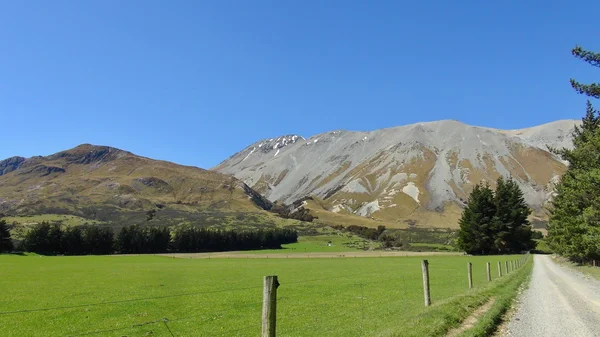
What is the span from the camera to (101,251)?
520ft

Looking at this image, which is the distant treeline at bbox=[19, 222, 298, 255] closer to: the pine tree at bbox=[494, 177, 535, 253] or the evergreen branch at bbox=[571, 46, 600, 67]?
the pine tree at bbox=[494, 177, 535, 253]

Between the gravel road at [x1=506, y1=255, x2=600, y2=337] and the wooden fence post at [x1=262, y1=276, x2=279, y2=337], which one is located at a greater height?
the wooden fence post at [x1=262, y1=276, x2=279, y2=337]

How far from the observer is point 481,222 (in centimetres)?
11238

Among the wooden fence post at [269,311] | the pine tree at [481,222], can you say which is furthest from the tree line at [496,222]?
the wooden fence post at [269,311]

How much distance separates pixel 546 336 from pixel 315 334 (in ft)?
29.3

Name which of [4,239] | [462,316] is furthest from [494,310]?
[4,239]

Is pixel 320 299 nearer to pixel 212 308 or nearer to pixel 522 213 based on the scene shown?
pixel 212 308

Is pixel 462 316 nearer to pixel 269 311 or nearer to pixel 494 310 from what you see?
pixel 494 310

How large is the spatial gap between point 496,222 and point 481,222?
3805 millimetres

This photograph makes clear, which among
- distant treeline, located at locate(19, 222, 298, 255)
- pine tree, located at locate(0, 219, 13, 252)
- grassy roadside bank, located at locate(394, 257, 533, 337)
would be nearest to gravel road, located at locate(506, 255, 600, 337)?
grassy roadside bank, located at locate(394, 257, 533, 337)

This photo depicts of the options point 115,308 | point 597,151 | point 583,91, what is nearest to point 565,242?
point 597,151

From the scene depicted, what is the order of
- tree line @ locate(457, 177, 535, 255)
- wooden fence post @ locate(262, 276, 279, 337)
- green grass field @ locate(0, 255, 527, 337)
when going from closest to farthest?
1. wooden fence post @ locate(262, 276, 279, 337)
2. green grass field @ locate(0, 255, 527, 337)
3. tree line @ locate(457, 177, 535, 255)

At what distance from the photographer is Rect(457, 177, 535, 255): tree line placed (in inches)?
4372

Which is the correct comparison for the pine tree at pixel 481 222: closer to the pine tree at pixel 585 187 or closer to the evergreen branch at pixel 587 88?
the pine tree at pixel 585 187
